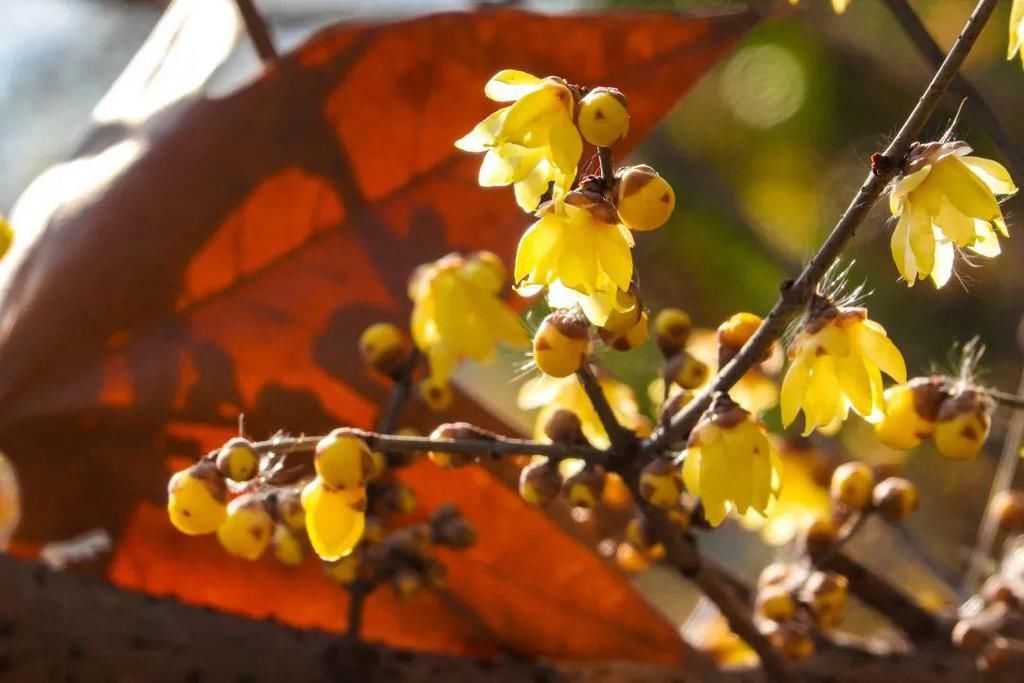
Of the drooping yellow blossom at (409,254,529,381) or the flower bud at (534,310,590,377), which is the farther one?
the drooping yellow blossom at (409,254,529,381)

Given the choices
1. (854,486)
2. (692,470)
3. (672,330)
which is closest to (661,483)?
(692,470)

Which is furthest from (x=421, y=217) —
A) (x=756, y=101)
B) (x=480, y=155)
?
(x=756, y=101)

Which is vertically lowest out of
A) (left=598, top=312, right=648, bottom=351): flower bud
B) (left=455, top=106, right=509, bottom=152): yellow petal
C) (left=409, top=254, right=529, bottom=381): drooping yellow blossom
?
(left=409, top=254, right=529, bottom=381): drooping yellow blossom

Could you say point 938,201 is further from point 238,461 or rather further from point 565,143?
point 238,461

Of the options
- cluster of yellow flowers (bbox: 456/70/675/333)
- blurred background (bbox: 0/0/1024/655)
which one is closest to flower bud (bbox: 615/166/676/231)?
cluster of yellow flowers (bbox: 456/70/675/333)

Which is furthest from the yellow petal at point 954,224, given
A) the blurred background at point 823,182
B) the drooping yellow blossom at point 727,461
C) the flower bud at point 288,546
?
the blurred background at point 823,182

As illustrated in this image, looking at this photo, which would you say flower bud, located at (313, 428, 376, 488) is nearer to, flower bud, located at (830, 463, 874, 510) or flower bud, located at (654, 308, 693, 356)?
flower bud, located at (654, 308, 693, 356)

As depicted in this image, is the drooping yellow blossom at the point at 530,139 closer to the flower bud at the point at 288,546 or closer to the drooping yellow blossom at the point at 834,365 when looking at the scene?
the drooping yellow blossom at the point at 834,365
